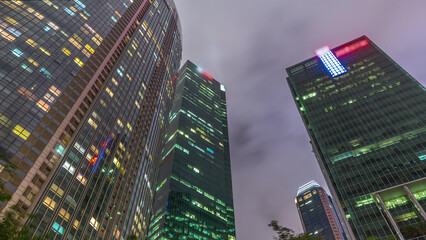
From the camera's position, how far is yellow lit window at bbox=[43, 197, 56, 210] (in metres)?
56.0

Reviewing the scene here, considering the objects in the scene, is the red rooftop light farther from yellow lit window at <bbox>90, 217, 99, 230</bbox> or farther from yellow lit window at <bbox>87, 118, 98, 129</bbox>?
yellow lit window at <bbox>90, 217, 99, 230</bbox>

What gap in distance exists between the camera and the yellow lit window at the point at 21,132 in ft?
181

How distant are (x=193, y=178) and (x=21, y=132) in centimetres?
9181

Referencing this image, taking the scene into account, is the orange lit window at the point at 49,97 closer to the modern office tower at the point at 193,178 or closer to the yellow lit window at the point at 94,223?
the yellow lit window at the point at 94,223

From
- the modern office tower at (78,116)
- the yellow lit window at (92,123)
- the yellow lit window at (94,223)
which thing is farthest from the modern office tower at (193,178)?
the yellow lit window at (92,123)

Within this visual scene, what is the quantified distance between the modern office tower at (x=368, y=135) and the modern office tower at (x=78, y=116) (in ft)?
241

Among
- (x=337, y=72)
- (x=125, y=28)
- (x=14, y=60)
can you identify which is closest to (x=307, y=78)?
(x=337, y=72)

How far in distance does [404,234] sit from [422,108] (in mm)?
52296

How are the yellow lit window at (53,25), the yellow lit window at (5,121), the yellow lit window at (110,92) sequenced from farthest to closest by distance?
the yellow lit window at (110,92) → the yellow lit window at (53,25) → the yellow lit window at (5,121)

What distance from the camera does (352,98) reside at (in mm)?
113375

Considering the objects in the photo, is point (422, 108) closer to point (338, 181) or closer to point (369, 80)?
point (369, 80)

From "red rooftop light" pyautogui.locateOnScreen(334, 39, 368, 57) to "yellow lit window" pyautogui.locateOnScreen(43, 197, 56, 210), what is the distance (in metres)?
143

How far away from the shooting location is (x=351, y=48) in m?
140

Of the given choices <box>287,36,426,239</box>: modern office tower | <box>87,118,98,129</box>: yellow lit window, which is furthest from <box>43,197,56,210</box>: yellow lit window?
<box>287,36,426,239</box>: modern office tower
